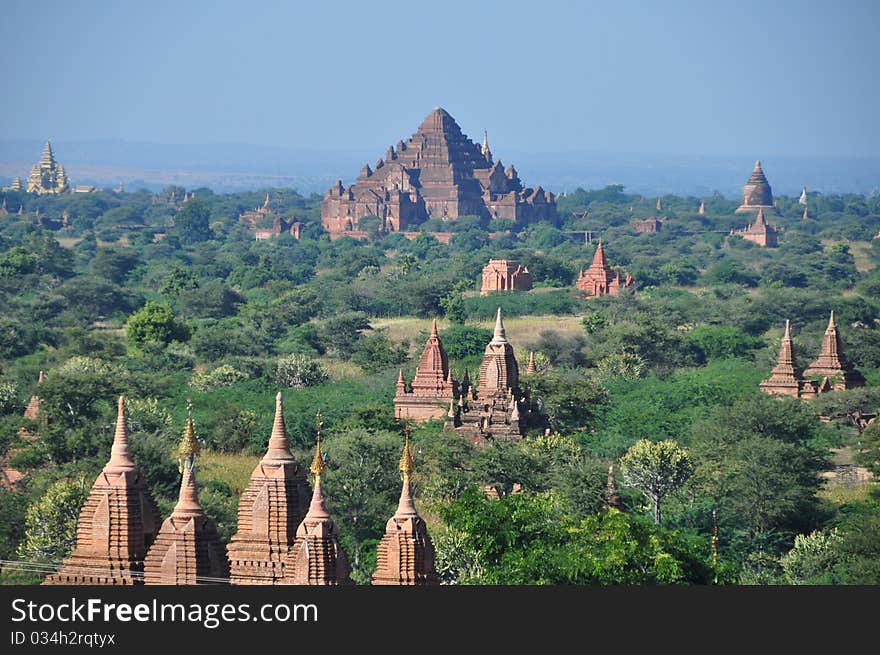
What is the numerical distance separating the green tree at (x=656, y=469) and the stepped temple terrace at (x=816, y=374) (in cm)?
1690

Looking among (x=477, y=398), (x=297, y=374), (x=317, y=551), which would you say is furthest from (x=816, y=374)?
(x=317, y=551)

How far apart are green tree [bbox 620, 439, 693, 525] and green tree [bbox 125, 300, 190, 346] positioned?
126 feet

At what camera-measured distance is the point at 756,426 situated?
211 ft

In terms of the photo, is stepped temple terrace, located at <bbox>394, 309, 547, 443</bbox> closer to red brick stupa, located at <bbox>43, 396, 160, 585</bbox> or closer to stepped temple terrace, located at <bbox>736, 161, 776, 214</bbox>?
red brick stupa, located at <bbox>43, 396, 160, 585</bbox>

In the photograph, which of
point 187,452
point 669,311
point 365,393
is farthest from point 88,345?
point 187,452

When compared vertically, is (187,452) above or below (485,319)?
above

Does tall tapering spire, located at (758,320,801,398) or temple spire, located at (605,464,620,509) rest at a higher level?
temple spire, located at (605,464,620,509)

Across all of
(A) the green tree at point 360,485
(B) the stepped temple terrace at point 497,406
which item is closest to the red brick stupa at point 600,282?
(B) the stepped temple terrace at point 497,406

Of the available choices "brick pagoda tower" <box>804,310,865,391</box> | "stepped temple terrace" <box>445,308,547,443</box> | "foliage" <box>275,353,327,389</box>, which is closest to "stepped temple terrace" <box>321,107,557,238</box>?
"foliage" <box>275,353,327,389</box>

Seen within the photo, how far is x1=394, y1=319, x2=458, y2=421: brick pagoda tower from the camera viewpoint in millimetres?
70312

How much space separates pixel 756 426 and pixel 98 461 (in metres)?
17.3

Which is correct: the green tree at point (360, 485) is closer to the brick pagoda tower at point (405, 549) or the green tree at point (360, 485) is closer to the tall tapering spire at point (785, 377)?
the brick pagoda tower at point (405, 549)

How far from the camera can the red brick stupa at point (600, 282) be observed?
374 ft

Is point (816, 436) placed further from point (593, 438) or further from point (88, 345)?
point (88, 345)
